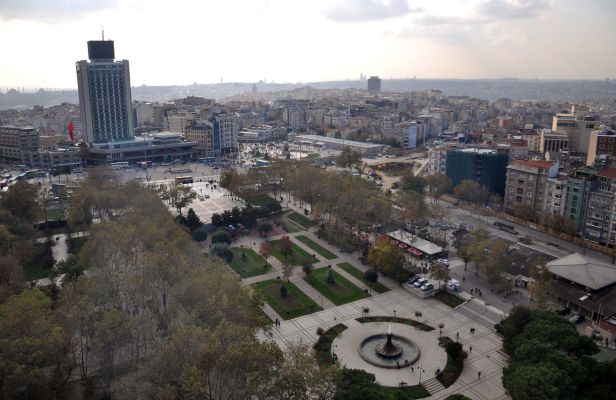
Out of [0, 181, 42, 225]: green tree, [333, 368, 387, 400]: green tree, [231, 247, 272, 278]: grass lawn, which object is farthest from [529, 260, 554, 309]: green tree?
[0, 181, 42, 225]: green tree

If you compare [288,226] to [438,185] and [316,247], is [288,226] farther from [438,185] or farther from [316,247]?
[438,185]

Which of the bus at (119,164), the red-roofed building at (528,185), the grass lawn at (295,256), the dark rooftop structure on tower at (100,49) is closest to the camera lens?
the grass lawn at (295,256)

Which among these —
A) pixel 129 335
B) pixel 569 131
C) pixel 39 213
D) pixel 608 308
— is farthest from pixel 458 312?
pixel 569 131

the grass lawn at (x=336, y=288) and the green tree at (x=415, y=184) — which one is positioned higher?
the green tree at (x=415, y=184)

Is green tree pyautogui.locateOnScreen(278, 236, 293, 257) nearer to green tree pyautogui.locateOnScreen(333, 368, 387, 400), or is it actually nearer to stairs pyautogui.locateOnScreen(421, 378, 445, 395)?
stairs pyautogui.locateOnScreen(421, 378, 445, 395)

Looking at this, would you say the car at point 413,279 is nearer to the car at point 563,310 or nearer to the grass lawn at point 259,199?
the car at point 563,310

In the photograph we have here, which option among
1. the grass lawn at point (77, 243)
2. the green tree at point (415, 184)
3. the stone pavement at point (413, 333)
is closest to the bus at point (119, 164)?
the grass lawn at point (77, 243)

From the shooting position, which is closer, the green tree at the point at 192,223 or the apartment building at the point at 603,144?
the green tree at the point at 192,223
